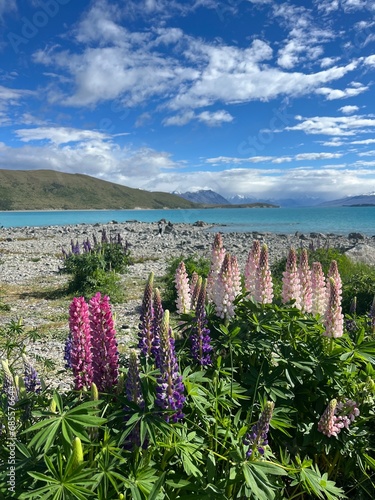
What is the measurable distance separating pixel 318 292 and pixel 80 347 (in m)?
2.84

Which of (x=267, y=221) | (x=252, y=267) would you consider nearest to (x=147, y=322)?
(x=252, y=267)

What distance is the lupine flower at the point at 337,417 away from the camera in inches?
116

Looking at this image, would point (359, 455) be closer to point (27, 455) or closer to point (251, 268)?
point (251, 268)

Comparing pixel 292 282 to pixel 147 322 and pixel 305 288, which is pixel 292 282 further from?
pixel 147 322

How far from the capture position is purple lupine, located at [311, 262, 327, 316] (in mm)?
4270

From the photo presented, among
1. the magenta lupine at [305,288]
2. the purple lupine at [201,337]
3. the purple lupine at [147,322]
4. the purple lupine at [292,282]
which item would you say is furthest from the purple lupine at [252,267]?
the purple lupine at [147,322]

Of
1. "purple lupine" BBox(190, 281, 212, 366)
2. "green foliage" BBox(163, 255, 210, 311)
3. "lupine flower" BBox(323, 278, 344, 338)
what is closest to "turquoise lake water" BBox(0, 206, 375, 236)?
"green foliage" BBox(163, 255, 210, 311)

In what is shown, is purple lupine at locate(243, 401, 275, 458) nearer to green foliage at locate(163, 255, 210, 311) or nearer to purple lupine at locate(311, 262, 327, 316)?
purple lupine at locate(311, 262, 327, 316)

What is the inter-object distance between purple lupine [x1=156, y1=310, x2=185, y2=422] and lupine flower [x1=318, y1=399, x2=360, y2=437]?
128 centimetres

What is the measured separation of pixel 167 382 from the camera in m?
2.42

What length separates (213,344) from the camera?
11.6 ft

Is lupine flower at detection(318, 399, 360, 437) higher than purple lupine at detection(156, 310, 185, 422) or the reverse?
the reverse

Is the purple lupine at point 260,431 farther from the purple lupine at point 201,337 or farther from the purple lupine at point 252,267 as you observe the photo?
the purple lupine at point 252,267

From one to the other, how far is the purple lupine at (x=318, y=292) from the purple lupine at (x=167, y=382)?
8.05 feet
